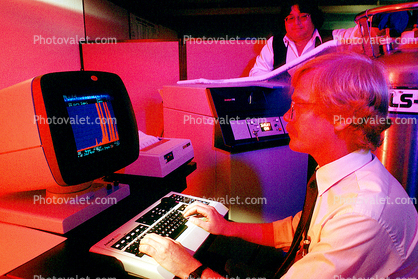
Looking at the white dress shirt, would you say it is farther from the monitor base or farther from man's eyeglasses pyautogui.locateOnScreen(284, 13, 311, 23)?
man's eyeglasses pyautogui.locateOnScreen(284, 13, 311, 23)

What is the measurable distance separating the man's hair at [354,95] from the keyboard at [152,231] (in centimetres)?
49

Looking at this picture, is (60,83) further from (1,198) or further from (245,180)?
(245,180)

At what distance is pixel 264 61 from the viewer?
1.87 m

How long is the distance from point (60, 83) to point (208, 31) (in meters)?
5.25

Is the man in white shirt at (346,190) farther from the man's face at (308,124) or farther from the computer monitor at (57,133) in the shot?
the computer monitor at (57,133)

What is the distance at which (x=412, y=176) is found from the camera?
1246mm

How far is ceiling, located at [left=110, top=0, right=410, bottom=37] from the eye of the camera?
13.1 feet

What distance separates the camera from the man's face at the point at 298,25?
2.03m

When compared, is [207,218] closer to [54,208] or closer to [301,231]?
[301,231]

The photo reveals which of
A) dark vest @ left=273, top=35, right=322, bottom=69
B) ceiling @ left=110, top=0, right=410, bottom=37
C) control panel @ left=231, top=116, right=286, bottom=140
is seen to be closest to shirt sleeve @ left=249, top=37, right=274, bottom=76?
dark vest @ left=273, top=35, right=322, bottom=69

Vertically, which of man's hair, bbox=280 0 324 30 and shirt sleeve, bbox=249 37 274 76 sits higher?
man's hair, bbox=280 0 324 30

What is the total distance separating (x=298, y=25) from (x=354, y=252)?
188cm

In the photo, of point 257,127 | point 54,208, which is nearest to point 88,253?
point 54,208

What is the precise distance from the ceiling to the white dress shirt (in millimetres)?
2953
